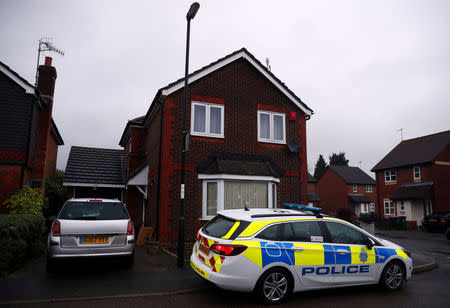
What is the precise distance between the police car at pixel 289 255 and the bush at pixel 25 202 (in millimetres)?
7921

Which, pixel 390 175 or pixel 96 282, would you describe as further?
pixel 390 175

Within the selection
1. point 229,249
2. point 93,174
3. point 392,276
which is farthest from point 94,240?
point 93,174

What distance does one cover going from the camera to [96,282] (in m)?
6.38

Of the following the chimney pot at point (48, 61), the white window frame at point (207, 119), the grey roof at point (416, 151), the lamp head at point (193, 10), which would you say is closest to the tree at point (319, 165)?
the grey roof at point (416, 151)

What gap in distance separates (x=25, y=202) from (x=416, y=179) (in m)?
29.2

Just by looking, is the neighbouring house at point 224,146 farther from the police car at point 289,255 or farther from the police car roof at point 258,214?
the police car at point 289,255

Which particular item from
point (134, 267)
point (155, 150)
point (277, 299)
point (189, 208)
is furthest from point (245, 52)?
point (277, 299)

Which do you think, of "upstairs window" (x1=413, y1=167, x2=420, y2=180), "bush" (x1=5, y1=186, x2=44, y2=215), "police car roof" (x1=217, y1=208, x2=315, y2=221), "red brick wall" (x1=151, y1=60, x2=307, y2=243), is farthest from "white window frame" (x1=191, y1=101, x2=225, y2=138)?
"upstairs window" (x1=413, y1=167, x2=420, y2=180)

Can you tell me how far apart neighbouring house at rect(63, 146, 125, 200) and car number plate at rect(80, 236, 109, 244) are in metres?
10.0

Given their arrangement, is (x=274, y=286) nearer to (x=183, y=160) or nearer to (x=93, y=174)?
(x=183, y=160)

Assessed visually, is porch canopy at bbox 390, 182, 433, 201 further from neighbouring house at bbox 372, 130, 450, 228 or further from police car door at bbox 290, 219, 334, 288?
police car door at bbox 290, 219, 334, 288

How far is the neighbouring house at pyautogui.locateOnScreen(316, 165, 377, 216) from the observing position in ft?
134

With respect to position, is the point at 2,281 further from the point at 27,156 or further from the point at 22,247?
the point at 27,156

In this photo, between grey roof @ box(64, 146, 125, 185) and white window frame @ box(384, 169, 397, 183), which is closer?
grey roof @ box(64, 146, 125, 185)
